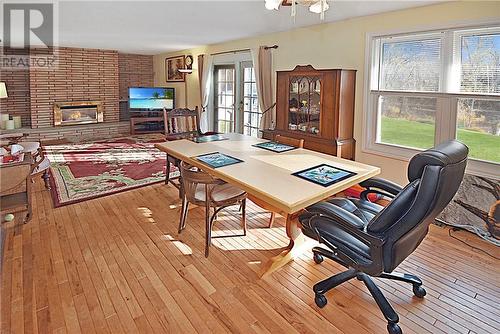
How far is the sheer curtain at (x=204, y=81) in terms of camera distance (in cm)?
701

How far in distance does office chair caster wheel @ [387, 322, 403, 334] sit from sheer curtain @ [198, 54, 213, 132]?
19.3 ft

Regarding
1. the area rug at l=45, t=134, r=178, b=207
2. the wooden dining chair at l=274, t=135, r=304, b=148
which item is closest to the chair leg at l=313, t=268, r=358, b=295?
the wooden dining chair at l=274, t=135, r=304, b=148

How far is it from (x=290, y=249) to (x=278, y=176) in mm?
646

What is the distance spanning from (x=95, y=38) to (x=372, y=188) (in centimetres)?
590

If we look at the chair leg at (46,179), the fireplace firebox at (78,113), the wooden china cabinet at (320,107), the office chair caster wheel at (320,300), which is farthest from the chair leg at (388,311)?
the fireplace firebox at (78,113)

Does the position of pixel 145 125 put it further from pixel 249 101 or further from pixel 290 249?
pixel 290 249

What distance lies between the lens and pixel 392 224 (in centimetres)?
175

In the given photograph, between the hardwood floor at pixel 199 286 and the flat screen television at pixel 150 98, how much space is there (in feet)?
19.2

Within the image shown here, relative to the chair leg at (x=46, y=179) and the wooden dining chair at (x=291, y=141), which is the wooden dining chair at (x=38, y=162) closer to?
the chair leg at (x=46, y=179)

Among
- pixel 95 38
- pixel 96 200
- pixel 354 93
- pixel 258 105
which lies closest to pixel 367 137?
pixel 354 93

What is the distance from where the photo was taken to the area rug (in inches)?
168

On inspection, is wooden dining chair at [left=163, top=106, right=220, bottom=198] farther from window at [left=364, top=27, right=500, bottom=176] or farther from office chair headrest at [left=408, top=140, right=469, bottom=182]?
office chair headrest at [left=408, top=140, right=469, bottom=182]

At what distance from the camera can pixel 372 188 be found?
2.52 m

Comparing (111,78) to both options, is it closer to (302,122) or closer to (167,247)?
(302,122)
